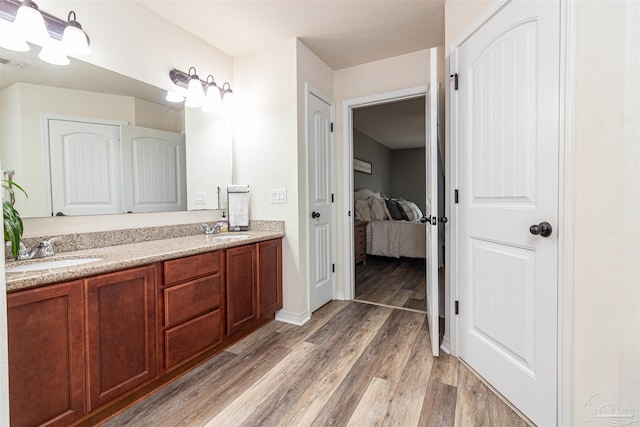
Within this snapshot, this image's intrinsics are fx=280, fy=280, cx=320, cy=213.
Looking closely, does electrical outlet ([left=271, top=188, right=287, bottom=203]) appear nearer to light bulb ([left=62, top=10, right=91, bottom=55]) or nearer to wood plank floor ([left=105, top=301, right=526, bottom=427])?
wood plank floor ([left=105, top=301, right=526, bottom=427])

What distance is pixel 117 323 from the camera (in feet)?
4.23

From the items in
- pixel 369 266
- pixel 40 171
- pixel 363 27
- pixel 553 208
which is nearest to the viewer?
pixel 553 208

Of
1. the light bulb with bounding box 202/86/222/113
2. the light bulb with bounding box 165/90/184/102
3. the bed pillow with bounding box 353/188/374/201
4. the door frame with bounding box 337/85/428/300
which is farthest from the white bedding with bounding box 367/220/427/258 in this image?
the light bulb with bounding box 165/90/184/102

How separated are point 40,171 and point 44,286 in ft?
2.55

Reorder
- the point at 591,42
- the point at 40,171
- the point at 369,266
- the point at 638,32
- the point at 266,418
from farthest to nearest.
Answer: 1. the point at 369,266
2. the point at 40,171
3. the point at 266,418
4. the point at 591,42
5. the point at 638,32

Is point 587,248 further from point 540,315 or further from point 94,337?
point 94,337

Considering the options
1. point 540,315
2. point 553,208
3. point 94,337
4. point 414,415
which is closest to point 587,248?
point 553,208

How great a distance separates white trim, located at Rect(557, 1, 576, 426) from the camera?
1.10m

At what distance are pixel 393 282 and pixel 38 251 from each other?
3.17 metres

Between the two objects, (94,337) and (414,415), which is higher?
(94,337)

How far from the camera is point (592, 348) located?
1045mm

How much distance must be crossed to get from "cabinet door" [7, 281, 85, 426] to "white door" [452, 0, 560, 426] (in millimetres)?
1944

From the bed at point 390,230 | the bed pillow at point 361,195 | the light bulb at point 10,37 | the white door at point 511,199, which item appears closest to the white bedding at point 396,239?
the bed at point 390,230

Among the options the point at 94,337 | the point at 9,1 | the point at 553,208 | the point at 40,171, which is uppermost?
the point at 9,1
